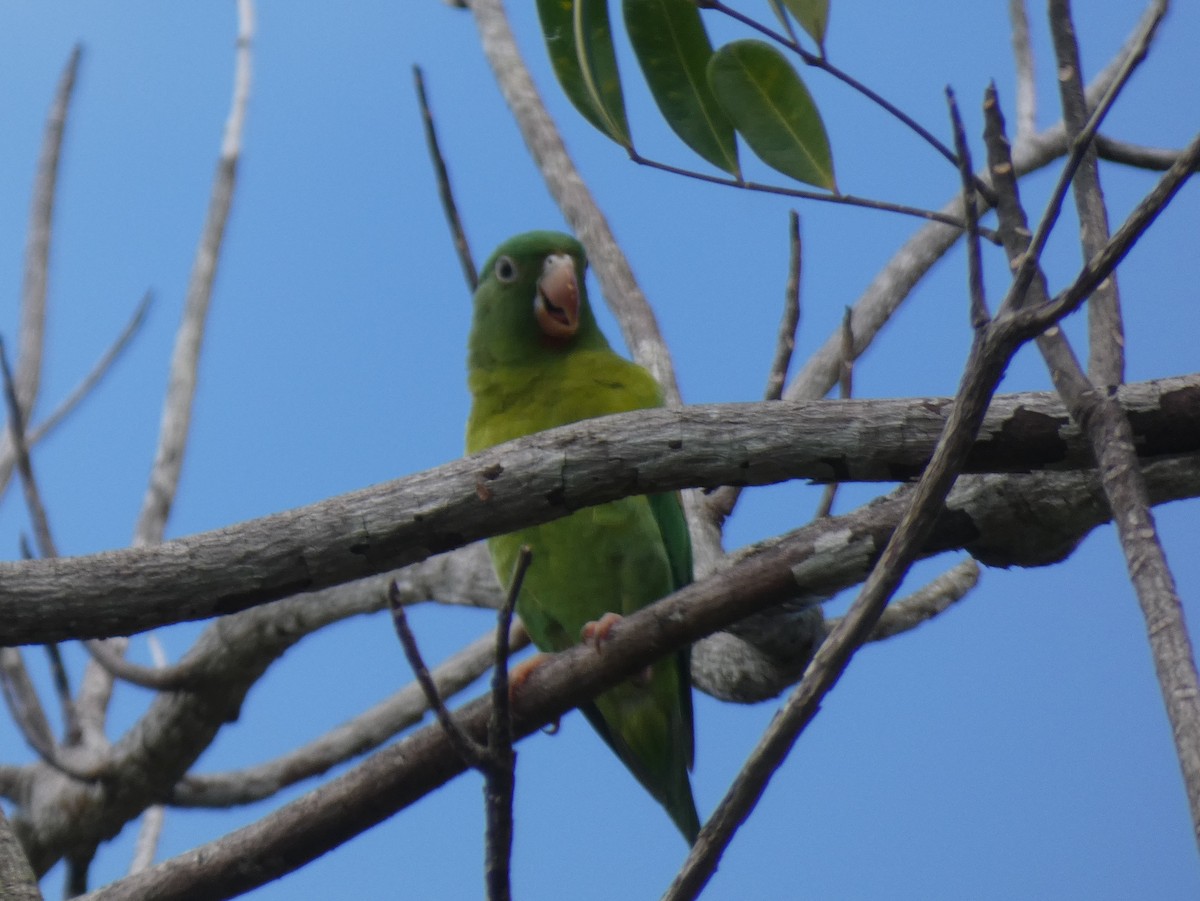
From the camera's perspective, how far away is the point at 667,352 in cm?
314

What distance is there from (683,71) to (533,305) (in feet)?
3.85

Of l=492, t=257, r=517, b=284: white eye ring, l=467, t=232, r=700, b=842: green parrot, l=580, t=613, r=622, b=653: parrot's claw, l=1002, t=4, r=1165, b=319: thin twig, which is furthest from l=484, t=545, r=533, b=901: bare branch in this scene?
l=492, t=257, r=517, b=284: white eye ring

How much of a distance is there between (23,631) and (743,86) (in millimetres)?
1159

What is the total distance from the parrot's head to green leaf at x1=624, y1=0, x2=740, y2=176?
1090 millimetres

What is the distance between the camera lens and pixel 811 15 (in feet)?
4.99

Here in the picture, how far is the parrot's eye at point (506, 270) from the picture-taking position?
2943 mm

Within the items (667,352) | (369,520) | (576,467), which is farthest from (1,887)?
(667,352)

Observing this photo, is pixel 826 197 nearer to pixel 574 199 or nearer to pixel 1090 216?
pixel 1090 216

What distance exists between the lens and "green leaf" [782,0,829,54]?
4.99 feet

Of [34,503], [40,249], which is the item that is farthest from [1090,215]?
[40,249]

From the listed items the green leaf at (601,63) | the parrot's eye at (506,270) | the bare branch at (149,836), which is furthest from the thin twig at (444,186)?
the bare branch at (149,836)

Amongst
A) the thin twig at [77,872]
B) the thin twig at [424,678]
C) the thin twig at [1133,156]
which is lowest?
the thin twig at [424,678]

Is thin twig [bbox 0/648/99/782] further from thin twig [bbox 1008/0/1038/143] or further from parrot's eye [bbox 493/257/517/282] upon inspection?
thin twig [bbox 1008/0/1038/143]

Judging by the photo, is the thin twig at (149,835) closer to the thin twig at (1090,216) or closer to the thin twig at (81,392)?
the thin twig at (81,392)
